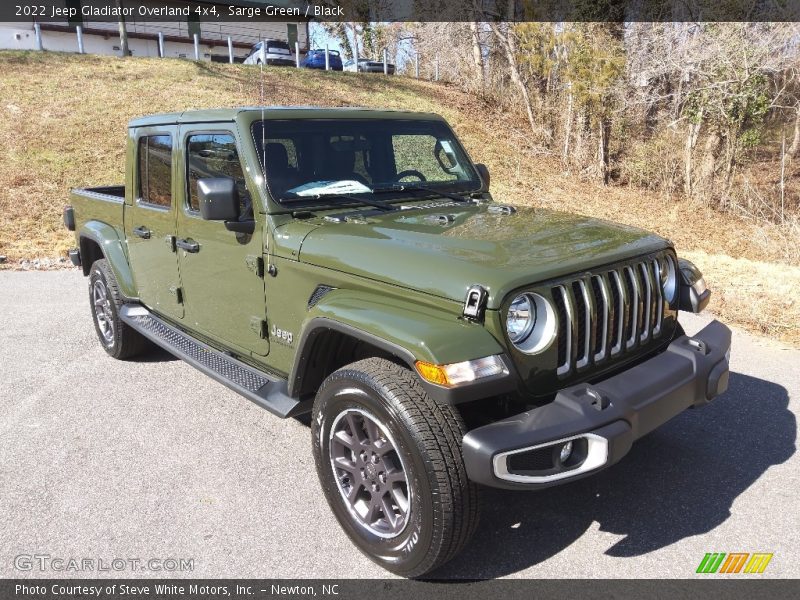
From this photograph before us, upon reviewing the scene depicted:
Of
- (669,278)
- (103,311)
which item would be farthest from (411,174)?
(103,311)

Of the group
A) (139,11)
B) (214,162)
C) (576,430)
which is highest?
(139,11)

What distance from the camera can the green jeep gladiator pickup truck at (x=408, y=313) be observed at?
2398 mm

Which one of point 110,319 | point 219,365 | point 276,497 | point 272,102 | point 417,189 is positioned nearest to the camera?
point 276,497

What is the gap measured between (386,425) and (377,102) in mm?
20774

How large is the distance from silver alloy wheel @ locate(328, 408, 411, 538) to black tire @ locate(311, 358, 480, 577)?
12mm

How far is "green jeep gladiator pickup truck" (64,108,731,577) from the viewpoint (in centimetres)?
240

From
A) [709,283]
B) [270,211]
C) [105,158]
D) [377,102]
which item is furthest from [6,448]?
[377,102]

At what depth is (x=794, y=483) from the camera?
130 inches

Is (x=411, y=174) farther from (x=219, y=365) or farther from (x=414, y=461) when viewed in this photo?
(x=414, y=461)

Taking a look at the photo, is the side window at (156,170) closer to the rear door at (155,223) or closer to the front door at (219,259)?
the rear door at (155,223)

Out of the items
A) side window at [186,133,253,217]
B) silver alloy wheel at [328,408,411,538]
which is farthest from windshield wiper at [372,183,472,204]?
silver alloy wheel at [328,408,411,538]

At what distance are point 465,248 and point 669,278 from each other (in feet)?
4.04

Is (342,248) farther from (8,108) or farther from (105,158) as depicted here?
(8,108)

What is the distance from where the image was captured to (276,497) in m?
3.29
